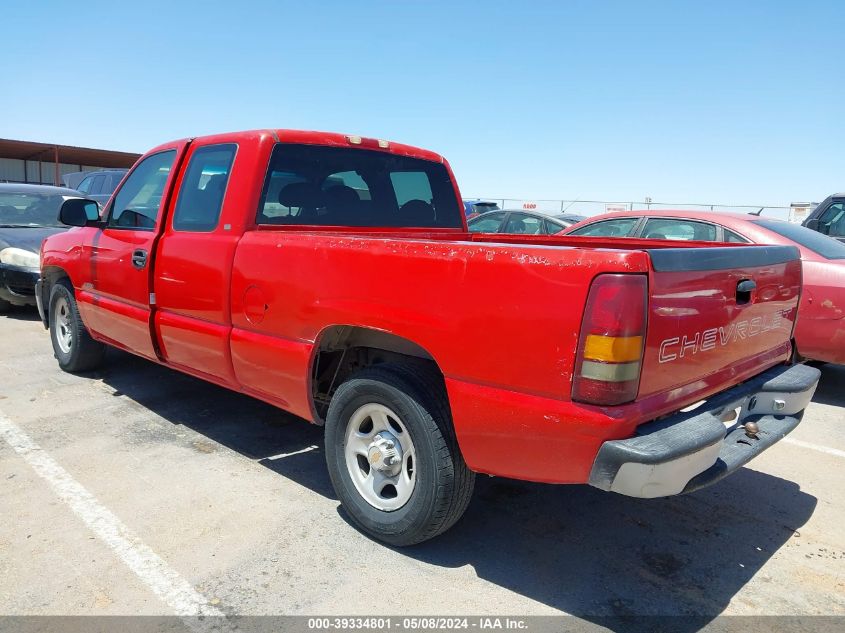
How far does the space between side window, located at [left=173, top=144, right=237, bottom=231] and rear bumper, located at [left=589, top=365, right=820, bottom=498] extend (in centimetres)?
264

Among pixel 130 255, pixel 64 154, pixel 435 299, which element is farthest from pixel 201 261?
pixel 64 154

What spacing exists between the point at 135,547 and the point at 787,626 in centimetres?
278

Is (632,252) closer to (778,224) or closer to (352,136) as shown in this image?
(352,136)

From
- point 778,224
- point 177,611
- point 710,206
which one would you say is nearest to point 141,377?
point 177,611

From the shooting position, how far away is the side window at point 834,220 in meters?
7.58

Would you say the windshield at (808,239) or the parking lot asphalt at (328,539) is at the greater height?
the windshield at (808,239)

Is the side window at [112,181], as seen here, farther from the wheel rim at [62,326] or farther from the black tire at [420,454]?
the black tire at [420,454]

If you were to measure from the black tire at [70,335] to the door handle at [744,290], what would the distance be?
4938 millimetres

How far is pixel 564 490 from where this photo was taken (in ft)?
12.1

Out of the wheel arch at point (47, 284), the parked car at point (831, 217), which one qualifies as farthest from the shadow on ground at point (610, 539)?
the parked car at point (831, 217)

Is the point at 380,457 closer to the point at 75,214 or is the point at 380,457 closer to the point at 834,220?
the point at 75,214

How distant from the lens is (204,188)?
153 inches

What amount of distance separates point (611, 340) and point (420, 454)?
100 cm

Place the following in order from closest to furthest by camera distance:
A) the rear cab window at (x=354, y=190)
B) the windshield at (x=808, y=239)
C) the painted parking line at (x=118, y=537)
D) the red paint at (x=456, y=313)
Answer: the red paint at (x=456, y=313) < the painted parking line at (x=118, y=537) < the rear cab window at (x=354, y=190) < the windshield at (x=808, y=239)
